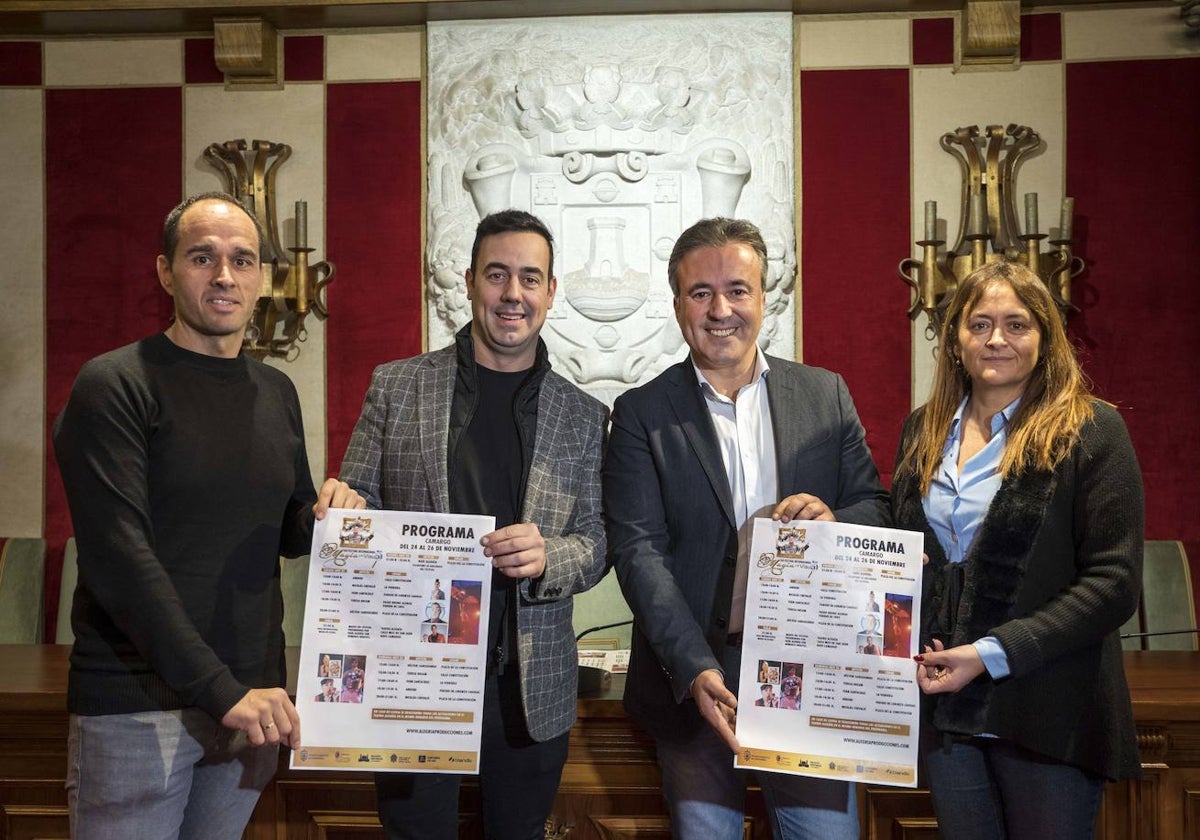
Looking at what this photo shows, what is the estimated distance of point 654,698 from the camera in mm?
1959

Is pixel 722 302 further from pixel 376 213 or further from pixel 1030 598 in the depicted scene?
pixel 376 213

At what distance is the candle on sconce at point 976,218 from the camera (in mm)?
3871

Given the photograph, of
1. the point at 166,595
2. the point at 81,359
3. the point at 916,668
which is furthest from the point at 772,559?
the point at 81,359

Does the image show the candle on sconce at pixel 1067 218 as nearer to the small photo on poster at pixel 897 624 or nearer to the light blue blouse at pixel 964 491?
the light blue blouse at pixel 964 491

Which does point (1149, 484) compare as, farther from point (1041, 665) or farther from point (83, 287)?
point (83, 287)

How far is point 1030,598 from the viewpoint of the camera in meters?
1.79

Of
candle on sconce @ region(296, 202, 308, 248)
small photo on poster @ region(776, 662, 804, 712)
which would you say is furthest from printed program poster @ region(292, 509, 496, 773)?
candle on sconce @ region(296, 202, 308, 248)

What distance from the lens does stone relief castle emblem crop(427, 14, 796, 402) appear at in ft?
13.4

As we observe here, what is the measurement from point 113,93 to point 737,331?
3407 mm

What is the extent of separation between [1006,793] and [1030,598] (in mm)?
342

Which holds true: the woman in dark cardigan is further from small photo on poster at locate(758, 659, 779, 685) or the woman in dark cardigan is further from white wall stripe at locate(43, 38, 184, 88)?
white wall stripe at locate(43, 38, 184, 88)

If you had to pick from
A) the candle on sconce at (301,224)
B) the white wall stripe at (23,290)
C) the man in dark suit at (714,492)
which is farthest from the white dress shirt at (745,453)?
the white wall stripe at (23,290)

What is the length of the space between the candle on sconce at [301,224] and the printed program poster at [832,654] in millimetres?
2788

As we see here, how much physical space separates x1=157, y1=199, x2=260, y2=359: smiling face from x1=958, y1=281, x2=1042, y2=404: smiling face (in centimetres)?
132
